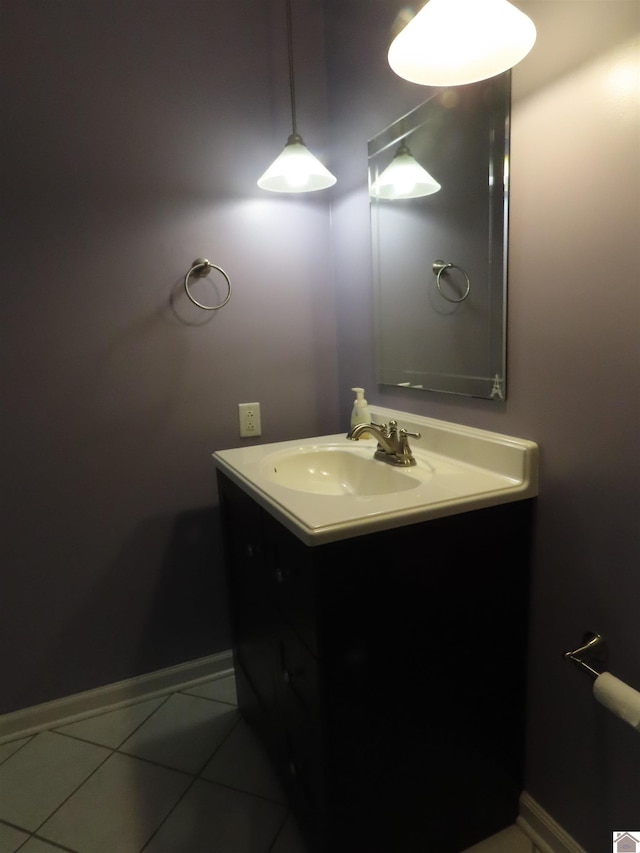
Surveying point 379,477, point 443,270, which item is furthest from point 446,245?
point 379,477

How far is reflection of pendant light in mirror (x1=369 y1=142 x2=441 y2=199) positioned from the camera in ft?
4.48

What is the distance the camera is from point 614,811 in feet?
3.27

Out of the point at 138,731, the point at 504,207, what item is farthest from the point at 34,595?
the point at 504,207

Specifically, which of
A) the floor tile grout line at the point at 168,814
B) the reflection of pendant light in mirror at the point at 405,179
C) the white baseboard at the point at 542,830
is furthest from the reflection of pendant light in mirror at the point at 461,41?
the floor tile grout line at the point at 168,814

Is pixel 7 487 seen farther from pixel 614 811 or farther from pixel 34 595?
pixel 614 811

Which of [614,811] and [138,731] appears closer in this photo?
[614,811]

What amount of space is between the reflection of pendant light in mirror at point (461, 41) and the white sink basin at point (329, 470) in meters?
0.83

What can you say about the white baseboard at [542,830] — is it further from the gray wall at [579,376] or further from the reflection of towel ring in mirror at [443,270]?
the reflection of towel ring in mirror at [443,270]

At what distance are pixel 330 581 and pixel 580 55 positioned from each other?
1.01 metres

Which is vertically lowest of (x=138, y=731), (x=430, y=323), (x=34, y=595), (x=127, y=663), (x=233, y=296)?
(x=138, y=731)

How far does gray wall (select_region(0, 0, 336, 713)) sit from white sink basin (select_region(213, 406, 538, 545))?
1.18 feet

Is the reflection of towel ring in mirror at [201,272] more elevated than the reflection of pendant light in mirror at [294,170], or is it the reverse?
the reflection of pendant light in mirror at [294,170]

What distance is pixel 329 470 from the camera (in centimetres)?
150

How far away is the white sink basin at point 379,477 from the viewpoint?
952mm
